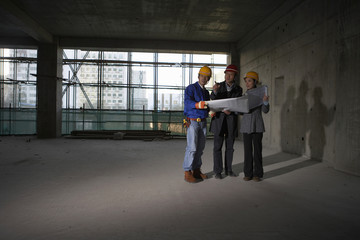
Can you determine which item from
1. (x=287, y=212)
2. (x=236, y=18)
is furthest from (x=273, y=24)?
(x=287, y=212)

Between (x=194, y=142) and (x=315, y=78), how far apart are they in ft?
13.3

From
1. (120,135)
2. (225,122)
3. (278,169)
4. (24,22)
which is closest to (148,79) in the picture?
(120,135)

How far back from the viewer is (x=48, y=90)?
454 inches

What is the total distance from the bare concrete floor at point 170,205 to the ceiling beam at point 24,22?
590 cm

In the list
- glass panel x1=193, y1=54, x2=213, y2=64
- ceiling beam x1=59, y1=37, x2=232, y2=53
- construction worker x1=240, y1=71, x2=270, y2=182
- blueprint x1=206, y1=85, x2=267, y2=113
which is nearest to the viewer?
blueprint x1=206, y1=85, x2=267, y2=113

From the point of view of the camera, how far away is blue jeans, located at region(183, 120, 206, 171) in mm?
3781

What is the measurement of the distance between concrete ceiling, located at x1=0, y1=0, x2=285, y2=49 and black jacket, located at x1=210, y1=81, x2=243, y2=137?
477 cm

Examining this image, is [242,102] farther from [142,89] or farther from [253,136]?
[142,89]

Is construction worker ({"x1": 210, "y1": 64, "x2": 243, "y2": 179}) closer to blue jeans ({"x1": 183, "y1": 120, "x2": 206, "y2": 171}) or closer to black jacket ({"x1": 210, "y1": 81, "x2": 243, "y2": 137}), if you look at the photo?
black jacket ({"x1": 210, "y1": 81, "x2": 243, "y2": 137})

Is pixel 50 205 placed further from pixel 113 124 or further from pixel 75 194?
pixel 113 124

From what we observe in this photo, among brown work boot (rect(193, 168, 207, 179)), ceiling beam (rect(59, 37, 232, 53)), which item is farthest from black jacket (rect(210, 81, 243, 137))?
ceiling beam (rect(59, 37, 232, 53))

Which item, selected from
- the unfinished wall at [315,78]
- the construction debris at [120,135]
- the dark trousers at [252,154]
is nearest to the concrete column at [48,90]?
the construction debris at [120,135]

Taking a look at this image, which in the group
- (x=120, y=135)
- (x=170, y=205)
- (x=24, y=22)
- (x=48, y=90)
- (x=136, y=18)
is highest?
(x=136, y=18)

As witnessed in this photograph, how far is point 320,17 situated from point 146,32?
23.0 feet
